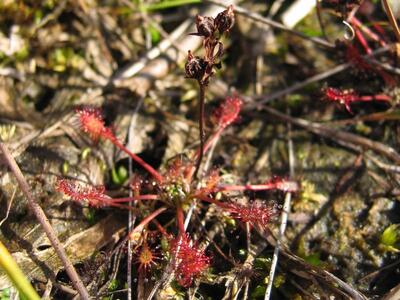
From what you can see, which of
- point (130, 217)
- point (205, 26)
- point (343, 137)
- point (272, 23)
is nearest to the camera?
point (205, 26)

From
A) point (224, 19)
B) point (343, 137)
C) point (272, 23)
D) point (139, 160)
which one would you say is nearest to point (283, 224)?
point (343, 137)

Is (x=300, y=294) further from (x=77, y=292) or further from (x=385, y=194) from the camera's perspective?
(x=77, y=292)

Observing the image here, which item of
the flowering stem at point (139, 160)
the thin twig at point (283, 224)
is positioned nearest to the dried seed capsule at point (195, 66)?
the flowering stem at point (139, 160)

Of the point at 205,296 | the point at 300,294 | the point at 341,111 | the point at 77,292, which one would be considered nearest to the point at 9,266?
the point at 77,292

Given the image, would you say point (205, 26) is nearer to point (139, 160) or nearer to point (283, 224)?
point (139, 160)

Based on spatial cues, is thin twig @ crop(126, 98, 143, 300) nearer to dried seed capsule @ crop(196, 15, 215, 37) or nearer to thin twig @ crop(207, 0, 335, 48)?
thin twig @ crop(207, 0, 335, 48)

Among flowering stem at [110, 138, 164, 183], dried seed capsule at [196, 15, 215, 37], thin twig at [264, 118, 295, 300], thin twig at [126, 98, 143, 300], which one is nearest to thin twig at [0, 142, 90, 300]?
thin twig at [126, 98, 143, 300]
